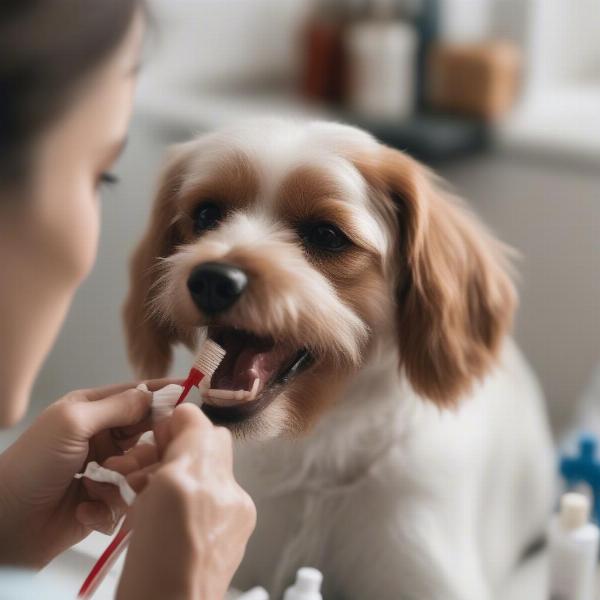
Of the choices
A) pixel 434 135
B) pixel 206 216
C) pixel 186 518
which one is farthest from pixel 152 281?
pixel 434 135

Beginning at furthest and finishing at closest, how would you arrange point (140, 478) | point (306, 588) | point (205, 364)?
1. point (306, 588)
2. point (205, 364)
3. point (140, 478)

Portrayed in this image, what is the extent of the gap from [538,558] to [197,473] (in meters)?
0.76

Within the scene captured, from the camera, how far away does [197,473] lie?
625mm

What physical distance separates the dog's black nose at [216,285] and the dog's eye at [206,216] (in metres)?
0.13

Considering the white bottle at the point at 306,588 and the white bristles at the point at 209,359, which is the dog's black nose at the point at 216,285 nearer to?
the white bristles at the point at 209,359

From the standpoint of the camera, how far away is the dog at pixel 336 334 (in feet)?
2.89

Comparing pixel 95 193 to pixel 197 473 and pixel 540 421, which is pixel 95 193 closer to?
pixel 197 473

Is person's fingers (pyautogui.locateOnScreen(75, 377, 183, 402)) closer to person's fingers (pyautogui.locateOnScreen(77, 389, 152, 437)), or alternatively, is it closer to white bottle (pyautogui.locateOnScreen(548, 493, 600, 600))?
person's fingers (pyautogui.locateOnScreen(77, 389, 152, 437))

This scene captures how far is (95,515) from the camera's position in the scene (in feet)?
2.49

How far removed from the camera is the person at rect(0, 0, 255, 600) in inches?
22.4

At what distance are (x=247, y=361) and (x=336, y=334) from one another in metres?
0.09

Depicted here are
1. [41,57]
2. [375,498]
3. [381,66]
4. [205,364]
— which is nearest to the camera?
[41,57]

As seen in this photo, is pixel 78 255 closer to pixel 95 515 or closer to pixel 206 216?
pixel 95 515

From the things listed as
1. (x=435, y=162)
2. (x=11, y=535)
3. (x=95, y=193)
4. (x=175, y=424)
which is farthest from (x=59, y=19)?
(x=435, y=162)
